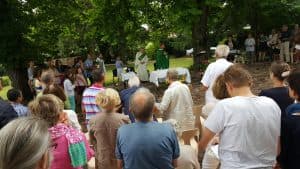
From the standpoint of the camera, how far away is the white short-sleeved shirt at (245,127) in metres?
3.27

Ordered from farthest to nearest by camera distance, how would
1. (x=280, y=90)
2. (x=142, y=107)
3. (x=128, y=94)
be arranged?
(x=128, y=94) → (x=280, y=90) → (x=142, y=107)

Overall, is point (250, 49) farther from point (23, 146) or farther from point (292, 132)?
point (23, 146)

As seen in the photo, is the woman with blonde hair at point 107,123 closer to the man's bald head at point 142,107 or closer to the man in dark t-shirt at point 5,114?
the man in dark t-shirt at point 5,114

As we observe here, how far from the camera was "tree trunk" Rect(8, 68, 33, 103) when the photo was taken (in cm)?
1521

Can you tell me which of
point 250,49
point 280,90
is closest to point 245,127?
point 280,90

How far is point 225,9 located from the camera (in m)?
22.2

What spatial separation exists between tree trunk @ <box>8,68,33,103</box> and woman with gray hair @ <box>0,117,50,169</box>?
45.1 ft

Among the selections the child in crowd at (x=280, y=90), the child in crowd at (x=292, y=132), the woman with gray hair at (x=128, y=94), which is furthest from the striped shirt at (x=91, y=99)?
the child in crowd at (x=292, y=132)

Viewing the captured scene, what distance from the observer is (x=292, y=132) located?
3.39 m

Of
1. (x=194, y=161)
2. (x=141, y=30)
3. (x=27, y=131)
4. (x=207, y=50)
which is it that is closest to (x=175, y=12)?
(x=207, y=50)

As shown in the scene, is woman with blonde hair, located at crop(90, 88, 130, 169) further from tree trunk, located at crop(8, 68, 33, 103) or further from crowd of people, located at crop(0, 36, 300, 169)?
tree trunk, located at crop(8, 68, 33, 103)

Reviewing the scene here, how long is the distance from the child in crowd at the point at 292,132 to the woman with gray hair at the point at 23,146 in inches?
84.2

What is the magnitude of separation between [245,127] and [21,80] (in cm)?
1314

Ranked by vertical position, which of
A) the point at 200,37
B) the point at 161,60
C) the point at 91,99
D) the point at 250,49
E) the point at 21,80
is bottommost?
the point at 21,80
